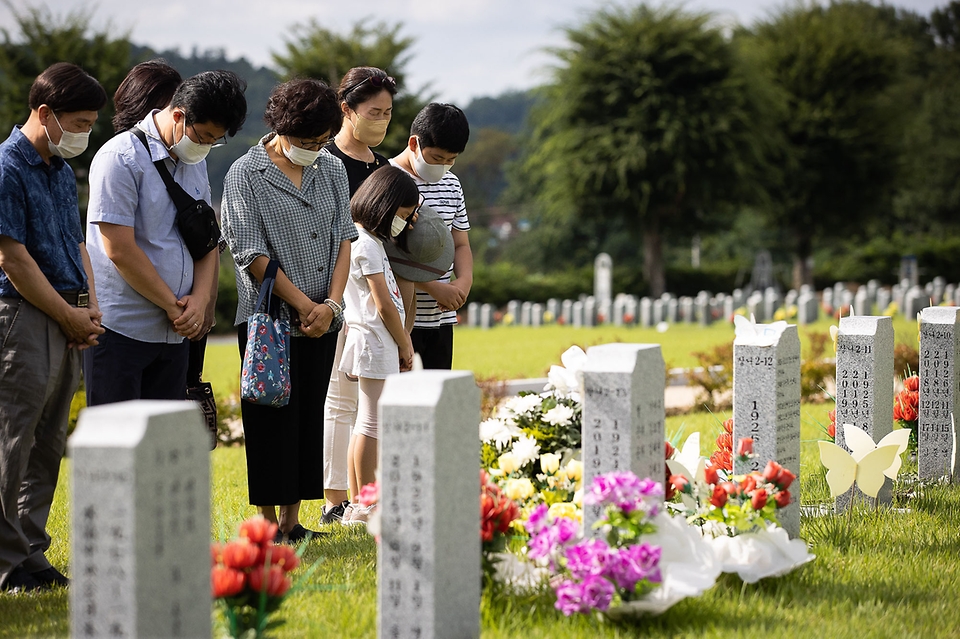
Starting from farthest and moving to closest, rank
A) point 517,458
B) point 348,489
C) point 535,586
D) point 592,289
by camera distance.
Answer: point 592,289
point 348,489
point 517,458
point 535,586

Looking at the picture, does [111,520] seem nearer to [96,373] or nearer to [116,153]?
[96,373]

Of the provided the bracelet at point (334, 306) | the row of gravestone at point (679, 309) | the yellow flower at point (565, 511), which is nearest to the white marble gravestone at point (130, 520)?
the yellow flower at point (565, 511)

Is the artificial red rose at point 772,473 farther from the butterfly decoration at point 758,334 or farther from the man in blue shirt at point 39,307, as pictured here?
the man in blue shirt at point 39,307

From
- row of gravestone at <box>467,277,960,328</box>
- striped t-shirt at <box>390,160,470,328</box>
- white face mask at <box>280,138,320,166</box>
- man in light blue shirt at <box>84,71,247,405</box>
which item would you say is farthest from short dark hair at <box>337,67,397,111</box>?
row of gravestone at <box>467,277,960,328</box>

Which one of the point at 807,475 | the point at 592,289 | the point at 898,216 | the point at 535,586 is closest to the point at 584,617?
the point at 535,586

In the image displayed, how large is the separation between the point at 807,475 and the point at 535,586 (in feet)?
10.1

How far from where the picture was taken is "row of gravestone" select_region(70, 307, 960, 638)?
2.00 meters

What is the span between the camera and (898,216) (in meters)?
43.8

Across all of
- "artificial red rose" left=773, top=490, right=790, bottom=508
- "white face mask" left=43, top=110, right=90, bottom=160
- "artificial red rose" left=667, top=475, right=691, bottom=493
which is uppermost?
"white face mask" left=43, top=110, right=90, bottom=160

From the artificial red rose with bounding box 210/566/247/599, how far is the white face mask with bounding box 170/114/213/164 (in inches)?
79.1

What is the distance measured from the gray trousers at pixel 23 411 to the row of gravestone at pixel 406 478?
5.15 feet

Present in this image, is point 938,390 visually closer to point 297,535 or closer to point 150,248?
point 297,535

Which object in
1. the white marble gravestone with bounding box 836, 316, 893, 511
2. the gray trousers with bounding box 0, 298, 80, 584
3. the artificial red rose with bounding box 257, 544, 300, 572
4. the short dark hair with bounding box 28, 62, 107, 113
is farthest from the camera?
the white marble gravestone with bounding box 836, 316, 893, 511

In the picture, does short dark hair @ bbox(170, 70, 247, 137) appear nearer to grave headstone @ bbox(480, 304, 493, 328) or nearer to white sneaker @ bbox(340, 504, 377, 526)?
white sneaker @ bbox(340, 504, 377, 526)
